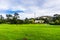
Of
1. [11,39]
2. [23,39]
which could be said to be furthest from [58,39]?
[11,39]

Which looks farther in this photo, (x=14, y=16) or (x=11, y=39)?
(x=14, y=16)

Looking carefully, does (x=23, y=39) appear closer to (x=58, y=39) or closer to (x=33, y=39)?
(x=33, y=39)

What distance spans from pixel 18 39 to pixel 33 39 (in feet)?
4.68

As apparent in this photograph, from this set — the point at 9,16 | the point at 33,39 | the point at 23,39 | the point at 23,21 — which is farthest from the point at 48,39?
the point at 9,16

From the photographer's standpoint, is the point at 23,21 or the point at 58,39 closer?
the point at 58,39

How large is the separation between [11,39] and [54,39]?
13.4ft

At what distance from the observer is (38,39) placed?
49.2ft

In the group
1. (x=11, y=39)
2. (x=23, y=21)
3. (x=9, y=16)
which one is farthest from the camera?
(x=9, y=16)

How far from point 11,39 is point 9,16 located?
53967 millimetres

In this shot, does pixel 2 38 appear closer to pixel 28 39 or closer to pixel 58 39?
pixel 28 39

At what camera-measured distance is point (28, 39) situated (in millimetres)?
15047

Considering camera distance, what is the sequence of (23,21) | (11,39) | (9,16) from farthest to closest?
(9,16), (23,21), (11,39)

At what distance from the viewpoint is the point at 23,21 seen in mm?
56875

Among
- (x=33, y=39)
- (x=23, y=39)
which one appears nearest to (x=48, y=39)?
(x=33, y=39)
